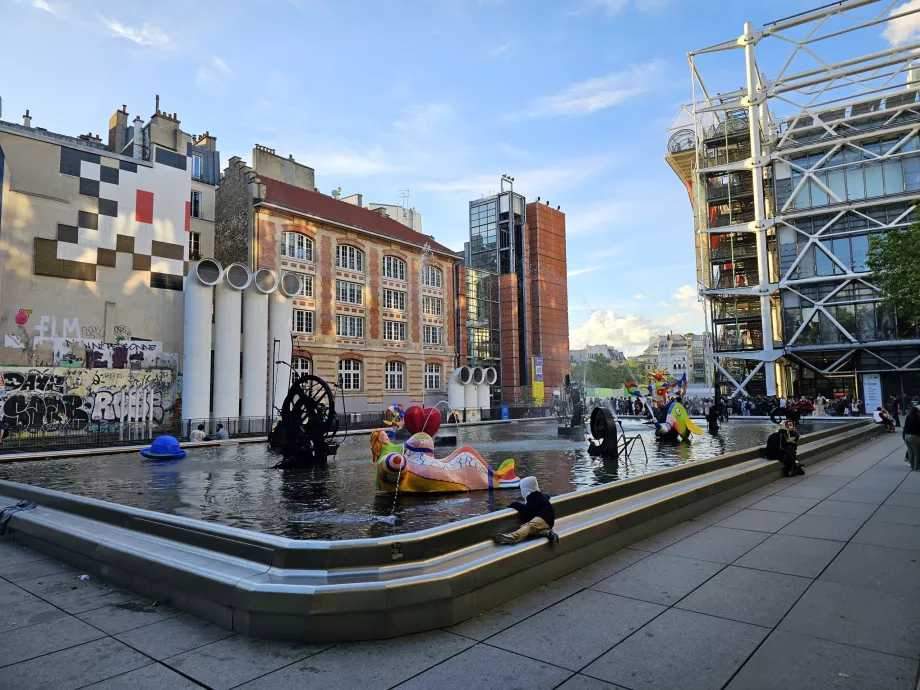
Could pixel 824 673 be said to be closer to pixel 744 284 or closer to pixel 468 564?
pixel 468 564

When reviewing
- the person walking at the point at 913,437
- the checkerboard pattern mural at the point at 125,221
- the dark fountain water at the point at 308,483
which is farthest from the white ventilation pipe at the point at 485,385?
the person walking at the point at 913,437

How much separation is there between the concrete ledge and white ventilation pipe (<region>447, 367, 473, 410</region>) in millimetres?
34833

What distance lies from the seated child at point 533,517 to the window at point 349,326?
35179mm

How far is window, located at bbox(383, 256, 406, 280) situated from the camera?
4559cm

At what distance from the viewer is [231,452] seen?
21.1 meters

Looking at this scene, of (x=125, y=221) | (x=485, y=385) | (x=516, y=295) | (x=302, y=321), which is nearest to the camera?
(x=125, y=221)

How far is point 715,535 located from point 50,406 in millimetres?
31643

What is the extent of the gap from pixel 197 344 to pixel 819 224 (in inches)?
1872

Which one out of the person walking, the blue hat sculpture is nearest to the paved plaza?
the person walking

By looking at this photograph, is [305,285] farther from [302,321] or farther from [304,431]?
[304,431]

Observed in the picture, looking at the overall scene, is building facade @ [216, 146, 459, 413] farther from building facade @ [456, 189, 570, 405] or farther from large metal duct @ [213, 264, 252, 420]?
building facade @ [456, 189, 570, 405]

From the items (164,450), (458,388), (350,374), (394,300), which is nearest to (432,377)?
(458,388)

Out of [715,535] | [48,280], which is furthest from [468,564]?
[48,280]

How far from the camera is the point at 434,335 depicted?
162 feet
